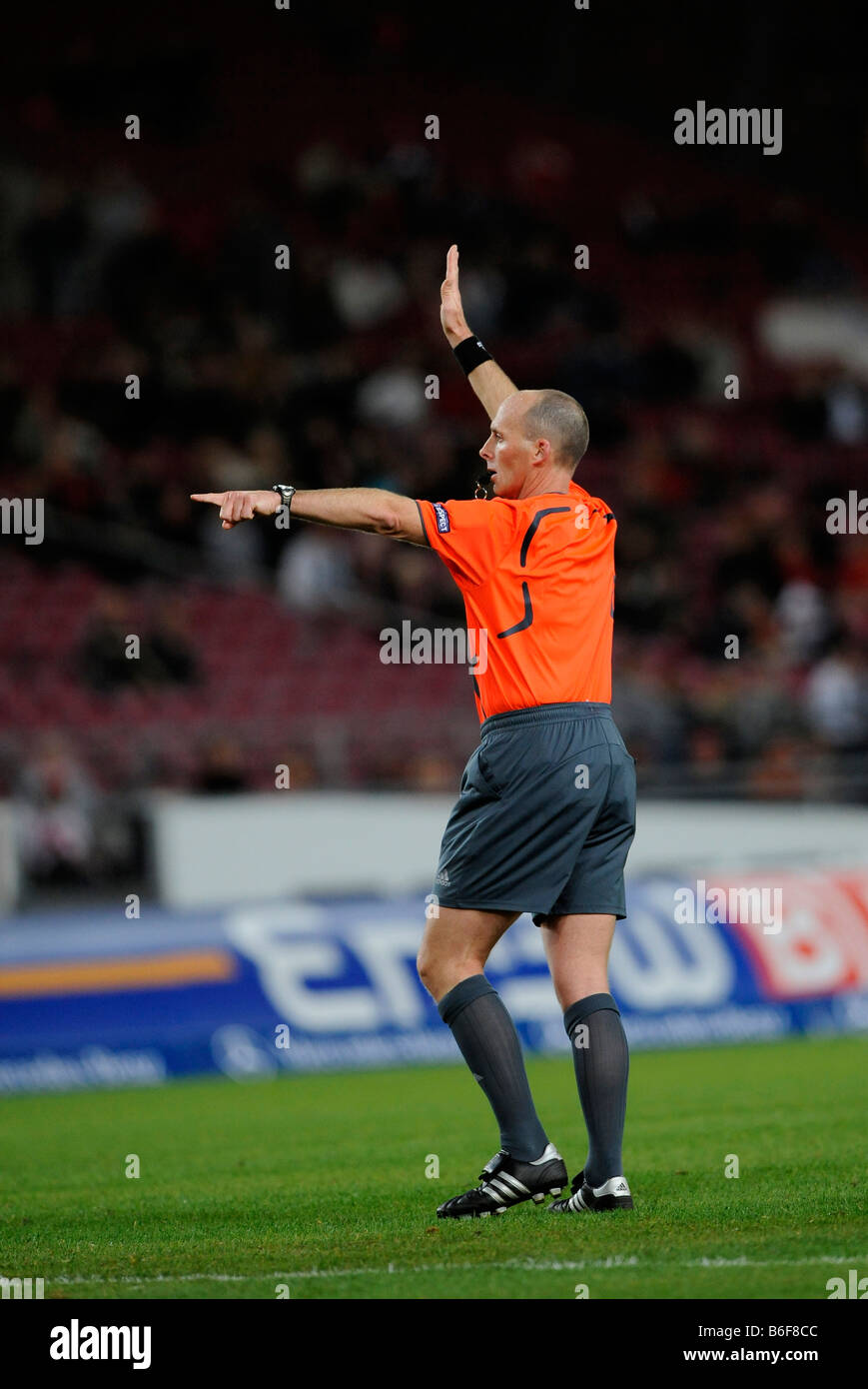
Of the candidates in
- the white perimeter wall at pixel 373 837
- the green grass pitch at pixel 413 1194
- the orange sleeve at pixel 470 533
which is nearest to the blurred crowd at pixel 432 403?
the white perimeter wall at pixel 373 837

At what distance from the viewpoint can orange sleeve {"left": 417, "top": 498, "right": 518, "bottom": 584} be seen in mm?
5875

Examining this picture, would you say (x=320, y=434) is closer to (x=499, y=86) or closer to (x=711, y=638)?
(x=711, y=638)

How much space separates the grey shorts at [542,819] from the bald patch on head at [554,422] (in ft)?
2.86

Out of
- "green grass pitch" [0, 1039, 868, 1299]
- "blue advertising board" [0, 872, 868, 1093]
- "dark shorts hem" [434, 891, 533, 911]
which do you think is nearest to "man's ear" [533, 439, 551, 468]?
"dark shorts hem" [434, 891, 533, 911]

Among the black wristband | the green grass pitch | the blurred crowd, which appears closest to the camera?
the green grass pitch

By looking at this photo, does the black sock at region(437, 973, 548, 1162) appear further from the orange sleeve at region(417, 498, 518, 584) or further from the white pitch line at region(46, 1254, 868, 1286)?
the orange sleeve at region(417, 498, 518, 584)

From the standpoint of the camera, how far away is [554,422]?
6.10 meters

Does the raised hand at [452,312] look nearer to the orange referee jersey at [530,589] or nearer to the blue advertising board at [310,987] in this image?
the orange referee jersey at [530,589]

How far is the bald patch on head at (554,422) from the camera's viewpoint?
6.11 metres

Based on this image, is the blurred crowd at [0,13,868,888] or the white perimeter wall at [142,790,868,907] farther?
the blurred crowd at [0,13,868,888]

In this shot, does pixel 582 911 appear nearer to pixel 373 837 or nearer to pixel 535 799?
pixel 535 799

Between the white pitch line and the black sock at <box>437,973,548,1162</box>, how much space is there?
97 centimetres

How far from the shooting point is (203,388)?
2048 cm

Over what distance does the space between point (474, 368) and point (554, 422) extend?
82cm
